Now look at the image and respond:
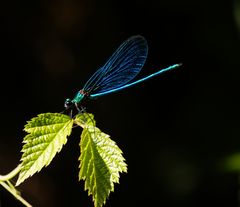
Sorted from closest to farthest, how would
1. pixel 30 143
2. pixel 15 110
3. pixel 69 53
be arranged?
pixel 30 143 < pixel 15 110 < pixel 69 53

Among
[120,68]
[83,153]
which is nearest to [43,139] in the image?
[83,153]

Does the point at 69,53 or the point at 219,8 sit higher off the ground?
Answer: the point at 69,53

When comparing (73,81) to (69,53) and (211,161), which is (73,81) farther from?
(211,161)

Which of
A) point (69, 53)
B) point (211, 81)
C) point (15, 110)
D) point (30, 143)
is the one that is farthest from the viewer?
point (211, 81)

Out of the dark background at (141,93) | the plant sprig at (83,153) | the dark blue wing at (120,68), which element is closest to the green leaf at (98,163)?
the plant sprig at (83,153)

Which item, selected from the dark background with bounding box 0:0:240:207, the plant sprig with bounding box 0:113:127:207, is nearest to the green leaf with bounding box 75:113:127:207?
the plant sprig with bounding box 0:113:127:207

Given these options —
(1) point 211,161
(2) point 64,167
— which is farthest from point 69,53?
(1) point 211,161
